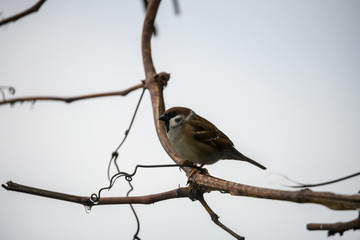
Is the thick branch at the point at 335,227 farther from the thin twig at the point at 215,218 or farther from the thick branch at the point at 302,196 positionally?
the thin twig at the point at 215,218

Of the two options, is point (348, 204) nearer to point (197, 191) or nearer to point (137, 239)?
point (197, 191)

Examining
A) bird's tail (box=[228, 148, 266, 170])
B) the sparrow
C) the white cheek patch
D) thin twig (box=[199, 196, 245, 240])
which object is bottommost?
thin twig (box=[199, 196, 245, 240])

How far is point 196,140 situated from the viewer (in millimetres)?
3119

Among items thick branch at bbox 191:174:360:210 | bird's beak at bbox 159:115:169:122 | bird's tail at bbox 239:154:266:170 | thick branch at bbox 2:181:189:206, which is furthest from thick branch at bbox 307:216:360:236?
bird's tail at bbox 239:154:266:170

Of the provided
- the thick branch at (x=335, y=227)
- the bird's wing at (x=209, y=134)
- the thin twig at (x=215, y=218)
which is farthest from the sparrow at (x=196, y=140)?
the thick branch at (x=335, y=227)

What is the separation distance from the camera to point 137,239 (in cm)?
213

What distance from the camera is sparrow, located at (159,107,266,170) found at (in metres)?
3.01

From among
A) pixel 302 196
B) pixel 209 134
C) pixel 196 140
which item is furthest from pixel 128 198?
pixel 209 134

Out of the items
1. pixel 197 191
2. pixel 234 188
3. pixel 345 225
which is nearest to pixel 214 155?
pixel 197 191

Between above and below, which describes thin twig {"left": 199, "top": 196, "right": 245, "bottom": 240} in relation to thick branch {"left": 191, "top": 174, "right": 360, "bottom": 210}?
below

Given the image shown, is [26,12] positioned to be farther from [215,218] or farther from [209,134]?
[215,218]

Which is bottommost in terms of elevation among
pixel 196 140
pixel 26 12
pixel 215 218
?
pixel 215 218

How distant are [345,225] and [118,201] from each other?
3.43ft

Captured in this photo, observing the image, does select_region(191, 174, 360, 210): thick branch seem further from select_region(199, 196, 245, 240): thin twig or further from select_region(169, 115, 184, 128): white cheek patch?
select_region(169, 115, 184, 128): white cheek patch
